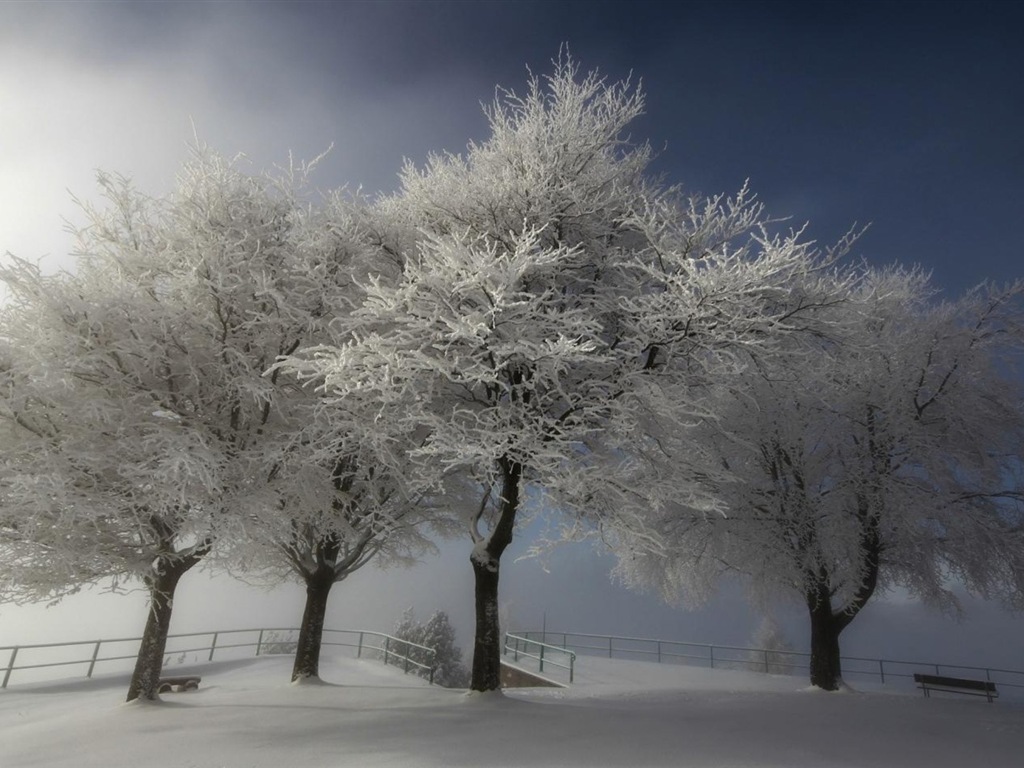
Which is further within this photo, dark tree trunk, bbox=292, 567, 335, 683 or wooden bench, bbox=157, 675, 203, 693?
wooden bench, bbox=157, 675, 203, 693

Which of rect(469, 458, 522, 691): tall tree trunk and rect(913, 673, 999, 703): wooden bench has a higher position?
rect(469, 458, 522, 691): tall tree trunk

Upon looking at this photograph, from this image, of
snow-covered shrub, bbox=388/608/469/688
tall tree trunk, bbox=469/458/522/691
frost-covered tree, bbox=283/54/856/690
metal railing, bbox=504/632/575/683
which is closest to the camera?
frost-covered tree, bbox=283/54/856/690

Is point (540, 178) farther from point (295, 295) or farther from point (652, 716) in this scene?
point (652, 716)

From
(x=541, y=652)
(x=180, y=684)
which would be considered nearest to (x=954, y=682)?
(x=541, y=652)

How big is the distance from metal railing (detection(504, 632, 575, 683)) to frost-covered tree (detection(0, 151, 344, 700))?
13.7 m

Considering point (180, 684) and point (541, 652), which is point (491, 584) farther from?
point (541, 652)

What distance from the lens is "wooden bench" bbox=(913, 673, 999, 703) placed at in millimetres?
19250

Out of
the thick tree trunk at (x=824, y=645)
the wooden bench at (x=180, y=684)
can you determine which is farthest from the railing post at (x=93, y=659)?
the thick tree trunk at (x=824, y=645)

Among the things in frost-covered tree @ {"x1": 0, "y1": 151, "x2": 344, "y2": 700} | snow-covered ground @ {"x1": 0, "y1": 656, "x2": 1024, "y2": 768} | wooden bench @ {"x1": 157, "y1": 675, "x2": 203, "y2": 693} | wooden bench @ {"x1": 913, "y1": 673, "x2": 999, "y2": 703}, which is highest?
frost-covered tree @ {"x1": 0, "y1": 151, "x2": 344, "y2": 700}

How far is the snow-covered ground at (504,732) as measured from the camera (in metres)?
7.76

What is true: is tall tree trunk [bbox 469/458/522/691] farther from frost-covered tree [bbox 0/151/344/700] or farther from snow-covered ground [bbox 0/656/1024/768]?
frost-covered tree [bbox 0/151/344/700]

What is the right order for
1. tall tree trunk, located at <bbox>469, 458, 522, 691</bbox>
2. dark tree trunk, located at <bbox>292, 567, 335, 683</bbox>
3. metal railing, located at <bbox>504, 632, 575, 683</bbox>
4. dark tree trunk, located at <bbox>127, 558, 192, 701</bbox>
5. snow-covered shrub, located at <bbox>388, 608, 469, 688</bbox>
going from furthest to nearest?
snow-covered shrub, located at <bbox>388, 608, 469, 688</bbox>, metal railing, located at <bbox>504, 632, 575, 683</bbox>, dark tree trunk, located at <bbox>292, 567, 335, 683</bbox>, tall tree trunk, located at <bbox>469, 458, 522, 691</bbox>, dark tree trunk, located at <bbox>127, 558, 192, 701</bbox>

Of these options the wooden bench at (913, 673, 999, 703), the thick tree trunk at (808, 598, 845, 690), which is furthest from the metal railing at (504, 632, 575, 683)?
the wooden bench at (913, 673, 999, 703)

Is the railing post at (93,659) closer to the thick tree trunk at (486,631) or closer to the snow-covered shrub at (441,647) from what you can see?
the thick tree trunk at (486,631)
